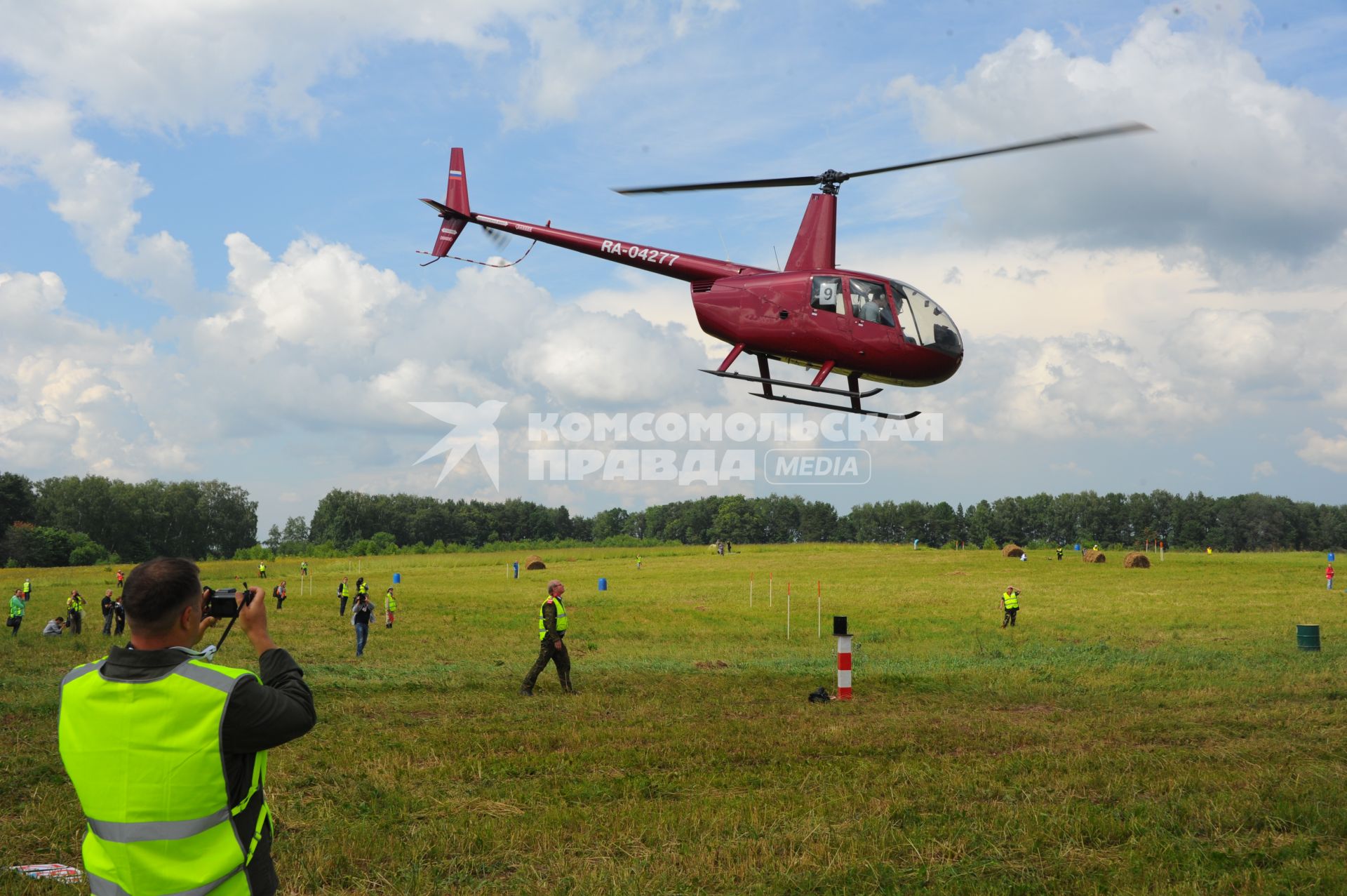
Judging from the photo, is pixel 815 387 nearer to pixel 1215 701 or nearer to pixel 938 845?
pixel 1215 701

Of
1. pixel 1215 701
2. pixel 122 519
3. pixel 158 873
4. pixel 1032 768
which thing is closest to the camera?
pixel 158 873

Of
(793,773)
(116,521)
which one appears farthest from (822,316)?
(116,521)

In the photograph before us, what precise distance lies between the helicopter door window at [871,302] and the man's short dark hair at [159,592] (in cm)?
1160

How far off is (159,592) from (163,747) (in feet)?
1.59

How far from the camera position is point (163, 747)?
2.99 meters

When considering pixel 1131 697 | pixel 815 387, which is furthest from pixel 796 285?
pixel 1131 697

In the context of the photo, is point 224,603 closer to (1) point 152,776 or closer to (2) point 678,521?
(1) point 152,776

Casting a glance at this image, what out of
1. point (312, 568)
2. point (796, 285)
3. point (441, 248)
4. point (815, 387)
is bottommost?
point (312, 568)

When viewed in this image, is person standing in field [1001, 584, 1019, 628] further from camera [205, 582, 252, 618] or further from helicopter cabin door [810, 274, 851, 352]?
camera [205, 582, 252, 618]

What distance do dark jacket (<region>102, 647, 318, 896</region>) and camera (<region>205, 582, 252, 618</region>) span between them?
29cm

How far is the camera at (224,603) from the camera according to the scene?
11.1 feet

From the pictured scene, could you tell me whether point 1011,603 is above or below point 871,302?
below

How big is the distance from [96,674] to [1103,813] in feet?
21.4

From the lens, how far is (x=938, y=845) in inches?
245
